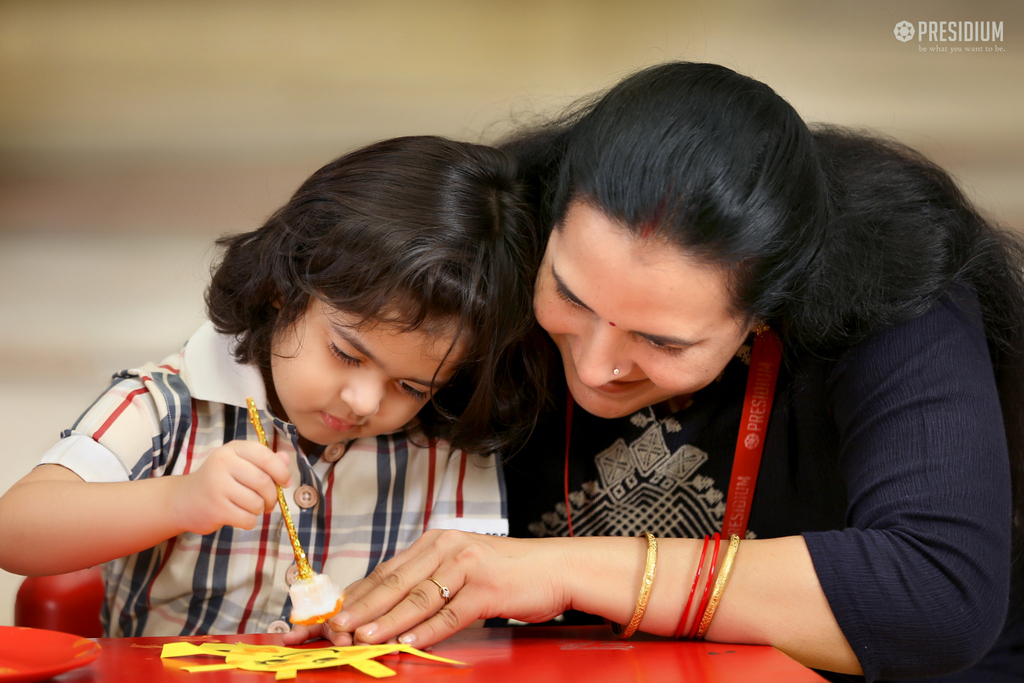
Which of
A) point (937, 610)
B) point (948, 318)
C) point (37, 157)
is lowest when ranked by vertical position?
point (937, 610)

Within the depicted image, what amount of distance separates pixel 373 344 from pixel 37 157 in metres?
0.96

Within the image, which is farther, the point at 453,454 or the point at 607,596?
the point at 453,454

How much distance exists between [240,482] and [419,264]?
0.32 metres

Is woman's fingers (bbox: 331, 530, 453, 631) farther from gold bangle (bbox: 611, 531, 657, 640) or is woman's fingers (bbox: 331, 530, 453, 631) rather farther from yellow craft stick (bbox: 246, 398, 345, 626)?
gold bangle (bbox: 611, 531, 657, 640)

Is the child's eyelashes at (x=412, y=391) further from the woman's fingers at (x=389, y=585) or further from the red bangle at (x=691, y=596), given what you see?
the red bangle at (x=691, y=596)

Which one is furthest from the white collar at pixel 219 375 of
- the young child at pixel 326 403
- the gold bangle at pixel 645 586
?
the gold bangle at pixel 645 586

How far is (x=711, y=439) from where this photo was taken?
3.57 ft

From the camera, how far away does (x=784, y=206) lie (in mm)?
812

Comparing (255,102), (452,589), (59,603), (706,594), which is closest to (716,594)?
(706,594)

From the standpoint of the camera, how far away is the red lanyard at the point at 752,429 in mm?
1034

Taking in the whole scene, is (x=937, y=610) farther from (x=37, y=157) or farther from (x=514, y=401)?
(x=37, y=157)

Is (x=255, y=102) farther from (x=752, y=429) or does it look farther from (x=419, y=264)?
(x=752, y=429)

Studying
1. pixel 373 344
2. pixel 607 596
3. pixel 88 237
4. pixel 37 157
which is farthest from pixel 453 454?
pixel 37 157

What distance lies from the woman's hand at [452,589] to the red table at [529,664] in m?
0.03
